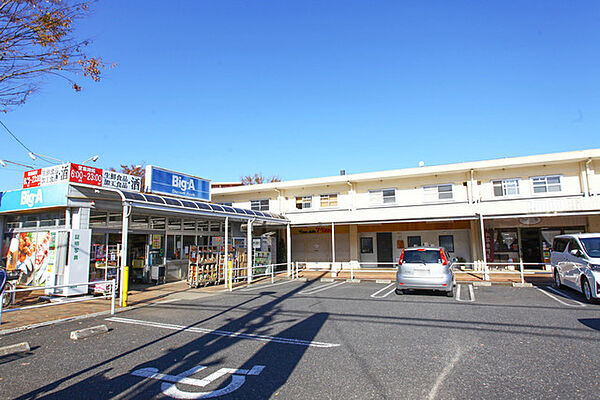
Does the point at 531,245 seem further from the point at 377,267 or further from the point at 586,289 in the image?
the point at 586,289

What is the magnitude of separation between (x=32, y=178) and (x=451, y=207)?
16.5 metres

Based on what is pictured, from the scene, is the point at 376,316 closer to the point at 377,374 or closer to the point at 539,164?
the point at 377,374

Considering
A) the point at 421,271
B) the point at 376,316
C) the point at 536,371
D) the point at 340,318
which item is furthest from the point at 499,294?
the point at 536,371

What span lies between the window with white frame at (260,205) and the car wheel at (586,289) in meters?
15.6

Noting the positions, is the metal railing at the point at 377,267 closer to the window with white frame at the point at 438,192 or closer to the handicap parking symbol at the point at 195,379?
the window with white frame at the point at 438,192

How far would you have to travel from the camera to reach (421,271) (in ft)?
34.0

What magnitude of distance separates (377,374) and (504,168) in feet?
51.4

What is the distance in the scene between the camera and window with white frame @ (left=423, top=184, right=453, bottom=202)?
1797 centimetres

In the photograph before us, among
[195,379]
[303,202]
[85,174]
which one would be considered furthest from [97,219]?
[303,202]

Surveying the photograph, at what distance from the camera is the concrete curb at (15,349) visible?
18.2ft

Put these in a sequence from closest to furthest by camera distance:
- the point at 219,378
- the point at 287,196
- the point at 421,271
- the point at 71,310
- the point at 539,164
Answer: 1. the point at 219,378
2. the point at 71,310
3. the point at 421,271
4. the point at 539,164
5. the point at 287,196

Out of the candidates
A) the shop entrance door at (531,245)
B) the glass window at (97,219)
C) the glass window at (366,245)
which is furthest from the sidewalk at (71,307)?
the shop entrance door at (531,245)

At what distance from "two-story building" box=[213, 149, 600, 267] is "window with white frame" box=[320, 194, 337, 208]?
0.06 metres

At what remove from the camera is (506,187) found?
16984 mm
